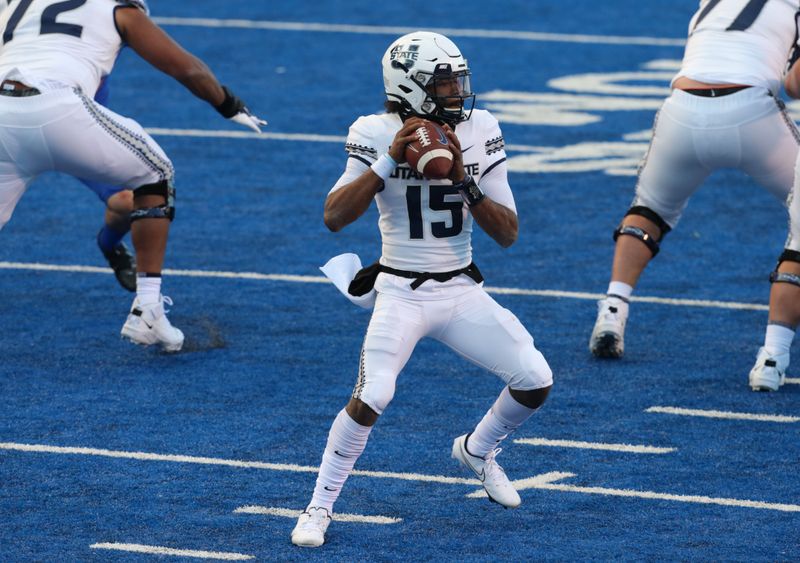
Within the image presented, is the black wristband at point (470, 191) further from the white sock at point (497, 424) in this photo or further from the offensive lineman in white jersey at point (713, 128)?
the offensive lineman in white jersey at point (713, 128)

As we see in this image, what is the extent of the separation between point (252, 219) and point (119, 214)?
1.77 meters

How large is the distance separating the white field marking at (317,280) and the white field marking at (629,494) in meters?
2.51

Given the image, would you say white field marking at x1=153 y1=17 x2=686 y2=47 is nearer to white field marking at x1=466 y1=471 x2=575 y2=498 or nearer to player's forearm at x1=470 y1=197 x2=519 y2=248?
white field marking at x1=466 y1=471 x2=575 y2=498

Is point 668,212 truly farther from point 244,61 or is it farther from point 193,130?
point 244,61

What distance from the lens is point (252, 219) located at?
951cm

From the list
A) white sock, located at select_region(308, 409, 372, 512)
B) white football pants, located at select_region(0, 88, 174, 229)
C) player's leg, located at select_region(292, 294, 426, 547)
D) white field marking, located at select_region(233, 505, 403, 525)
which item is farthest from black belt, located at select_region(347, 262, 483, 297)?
white football pants, located at select_region(0, 88, 174, 229)

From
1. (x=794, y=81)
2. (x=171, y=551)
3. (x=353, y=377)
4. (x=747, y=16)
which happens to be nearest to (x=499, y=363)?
(x=171, y=551)

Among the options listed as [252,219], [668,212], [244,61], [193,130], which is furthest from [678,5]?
[668,212]

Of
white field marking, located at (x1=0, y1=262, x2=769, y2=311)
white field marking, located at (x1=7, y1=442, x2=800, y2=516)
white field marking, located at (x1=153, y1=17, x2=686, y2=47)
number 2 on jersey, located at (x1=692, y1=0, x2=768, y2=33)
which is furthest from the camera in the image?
white field marking, located at (x1=153, y1=17, x2=686, y2=47)

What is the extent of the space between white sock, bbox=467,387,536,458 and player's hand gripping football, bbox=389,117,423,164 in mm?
903

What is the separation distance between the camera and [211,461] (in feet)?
19.1

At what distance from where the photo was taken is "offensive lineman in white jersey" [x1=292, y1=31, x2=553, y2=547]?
5008mm

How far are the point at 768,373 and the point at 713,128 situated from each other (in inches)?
42.8

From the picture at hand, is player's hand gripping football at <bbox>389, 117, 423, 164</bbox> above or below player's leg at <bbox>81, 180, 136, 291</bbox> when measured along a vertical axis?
above
